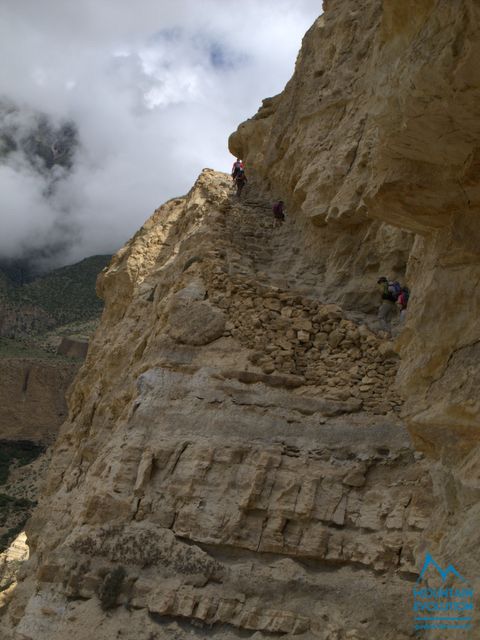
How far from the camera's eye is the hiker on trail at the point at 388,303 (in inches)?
359

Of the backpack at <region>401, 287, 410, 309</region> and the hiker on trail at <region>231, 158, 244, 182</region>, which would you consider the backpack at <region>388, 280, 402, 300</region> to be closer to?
the backpack at <region>401, 287, 410, 309</region>

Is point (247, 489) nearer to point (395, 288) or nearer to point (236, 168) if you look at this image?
point (395, 288)

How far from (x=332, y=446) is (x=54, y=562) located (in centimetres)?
353

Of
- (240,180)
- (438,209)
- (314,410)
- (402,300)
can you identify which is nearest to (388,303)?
(402,300)

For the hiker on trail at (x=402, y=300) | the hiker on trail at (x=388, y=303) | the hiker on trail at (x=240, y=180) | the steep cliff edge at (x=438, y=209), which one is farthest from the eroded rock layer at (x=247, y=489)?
the hiker on trail at (x=240, y=180)

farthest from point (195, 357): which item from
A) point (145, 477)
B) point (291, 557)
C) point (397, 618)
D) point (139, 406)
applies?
point (397, 618)

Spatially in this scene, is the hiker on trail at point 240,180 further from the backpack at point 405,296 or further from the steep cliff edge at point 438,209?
the steep cliff edge at point 438,209

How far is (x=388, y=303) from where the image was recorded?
9180mm

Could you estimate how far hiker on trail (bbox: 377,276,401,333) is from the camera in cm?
911

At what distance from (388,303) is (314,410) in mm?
2141

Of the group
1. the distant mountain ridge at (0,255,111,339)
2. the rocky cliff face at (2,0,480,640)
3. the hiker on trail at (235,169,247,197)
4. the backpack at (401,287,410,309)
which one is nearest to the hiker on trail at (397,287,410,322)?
the backpack at (401,287,410,309)

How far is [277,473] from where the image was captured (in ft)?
24.8

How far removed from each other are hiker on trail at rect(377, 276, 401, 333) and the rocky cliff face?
39cm

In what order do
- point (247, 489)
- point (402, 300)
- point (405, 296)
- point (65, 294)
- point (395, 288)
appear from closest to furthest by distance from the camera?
point (247, 489) → point (402, 300) → point (405, 296) → point (395, 288) → point (65, 294)
